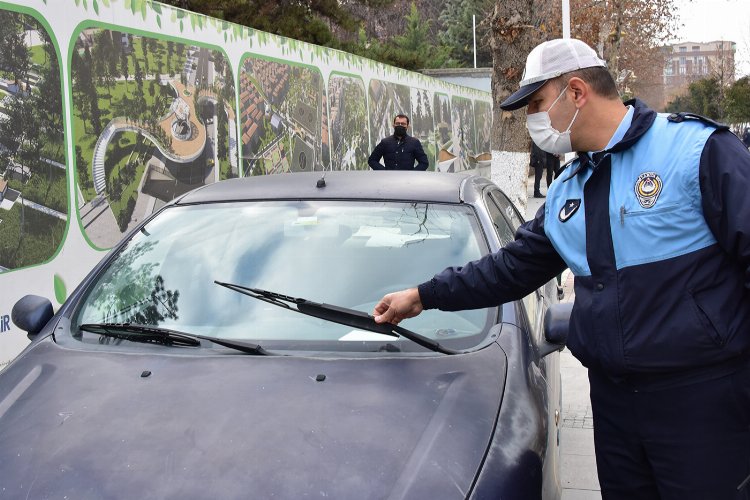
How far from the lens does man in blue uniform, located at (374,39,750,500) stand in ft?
7.41

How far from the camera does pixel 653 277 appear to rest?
2.30 meters

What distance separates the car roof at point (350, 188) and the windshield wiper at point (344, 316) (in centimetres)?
66

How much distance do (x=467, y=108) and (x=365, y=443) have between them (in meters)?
23.9

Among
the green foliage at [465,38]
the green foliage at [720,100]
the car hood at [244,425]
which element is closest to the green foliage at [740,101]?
the green foliage at [720,100]

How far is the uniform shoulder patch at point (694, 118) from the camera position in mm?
2328

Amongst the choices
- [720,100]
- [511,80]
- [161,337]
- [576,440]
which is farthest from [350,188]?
[720,100]

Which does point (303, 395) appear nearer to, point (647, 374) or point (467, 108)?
point (647, 374)

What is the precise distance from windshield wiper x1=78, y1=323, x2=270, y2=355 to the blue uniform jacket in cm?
101

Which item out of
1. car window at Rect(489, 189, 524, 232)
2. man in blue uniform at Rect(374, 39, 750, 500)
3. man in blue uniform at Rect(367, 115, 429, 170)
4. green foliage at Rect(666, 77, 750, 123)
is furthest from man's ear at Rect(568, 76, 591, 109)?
green foliage at Rect(666, 77, 750, 123)

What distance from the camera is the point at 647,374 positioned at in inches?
92.1

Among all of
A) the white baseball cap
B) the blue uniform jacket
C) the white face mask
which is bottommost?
the blue uniform jacket

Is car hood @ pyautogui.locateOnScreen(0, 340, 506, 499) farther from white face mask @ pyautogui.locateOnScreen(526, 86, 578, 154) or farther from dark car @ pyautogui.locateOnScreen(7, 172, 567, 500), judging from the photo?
white face mask @ pyautogui.locateOnScreen(526, 86, 578, 154)

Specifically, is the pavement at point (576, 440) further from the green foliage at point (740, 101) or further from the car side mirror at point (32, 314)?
the green foliage at point (740, 101)

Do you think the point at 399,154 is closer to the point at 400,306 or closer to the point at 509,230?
the point at 509,230
